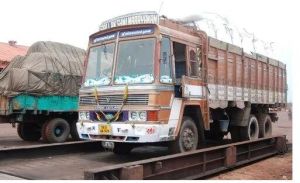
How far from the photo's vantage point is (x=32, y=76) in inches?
531

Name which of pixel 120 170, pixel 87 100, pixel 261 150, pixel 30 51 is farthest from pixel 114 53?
pixel 30 51

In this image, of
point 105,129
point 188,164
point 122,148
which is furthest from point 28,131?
point 188,164

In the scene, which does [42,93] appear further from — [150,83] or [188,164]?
[188,164]

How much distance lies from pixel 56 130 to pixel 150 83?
6964 mm

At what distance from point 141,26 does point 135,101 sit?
1607 mm

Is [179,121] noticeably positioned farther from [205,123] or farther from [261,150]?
[261,150]

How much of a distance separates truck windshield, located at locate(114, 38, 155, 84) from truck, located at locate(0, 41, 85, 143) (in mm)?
5623

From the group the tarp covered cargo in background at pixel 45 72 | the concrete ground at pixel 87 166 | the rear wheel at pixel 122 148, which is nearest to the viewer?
the concrete ground at pixel 87 166

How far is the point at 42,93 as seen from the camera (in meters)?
13.4

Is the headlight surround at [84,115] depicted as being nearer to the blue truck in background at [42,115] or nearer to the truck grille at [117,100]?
the truck grille at [117,100]

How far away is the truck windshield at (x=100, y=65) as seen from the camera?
8.75 m

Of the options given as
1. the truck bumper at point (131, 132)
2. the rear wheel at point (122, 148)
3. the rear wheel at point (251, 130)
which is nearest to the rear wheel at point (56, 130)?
the rear wheel at point (122, 148)

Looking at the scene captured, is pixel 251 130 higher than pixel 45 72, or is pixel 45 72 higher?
pixel 45 72

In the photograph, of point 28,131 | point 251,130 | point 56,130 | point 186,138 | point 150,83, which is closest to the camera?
point 150,83
